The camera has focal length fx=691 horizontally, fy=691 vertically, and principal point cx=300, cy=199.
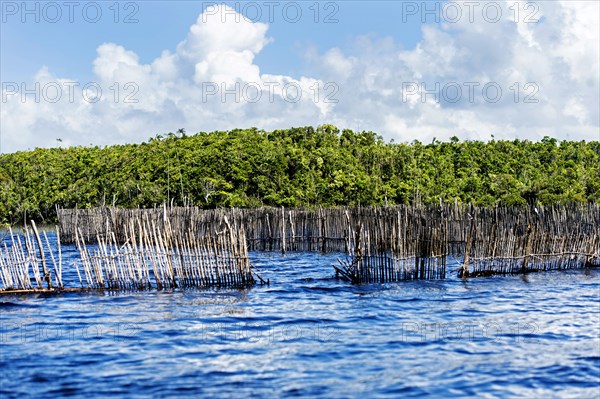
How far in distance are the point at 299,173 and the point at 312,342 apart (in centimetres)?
2984

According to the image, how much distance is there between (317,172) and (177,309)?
93.8 ft

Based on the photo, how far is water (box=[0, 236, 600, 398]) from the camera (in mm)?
7473

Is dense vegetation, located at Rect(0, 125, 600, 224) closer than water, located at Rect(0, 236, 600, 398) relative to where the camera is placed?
No

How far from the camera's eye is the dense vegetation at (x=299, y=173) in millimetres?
36750

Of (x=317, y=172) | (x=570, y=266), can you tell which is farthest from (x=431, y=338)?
(x=317, y=172)

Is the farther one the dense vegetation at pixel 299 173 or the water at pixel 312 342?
the dense vegetation at pixel 299 173

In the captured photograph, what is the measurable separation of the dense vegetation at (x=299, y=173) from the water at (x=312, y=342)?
20.0 metres

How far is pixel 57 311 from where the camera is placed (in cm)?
1127

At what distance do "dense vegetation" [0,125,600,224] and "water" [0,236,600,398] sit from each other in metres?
20.0

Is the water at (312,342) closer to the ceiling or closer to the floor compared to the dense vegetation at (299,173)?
closer to the floor

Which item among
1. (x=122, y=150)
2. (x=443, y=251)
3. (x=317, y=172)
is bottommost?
(x=443, y=251)

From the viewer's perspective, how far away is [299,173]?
39000mm

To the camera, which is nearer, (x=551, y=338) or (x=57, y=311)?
(x=551, y=338)

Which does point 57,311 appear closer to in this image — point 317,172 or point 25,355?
point 25,355
